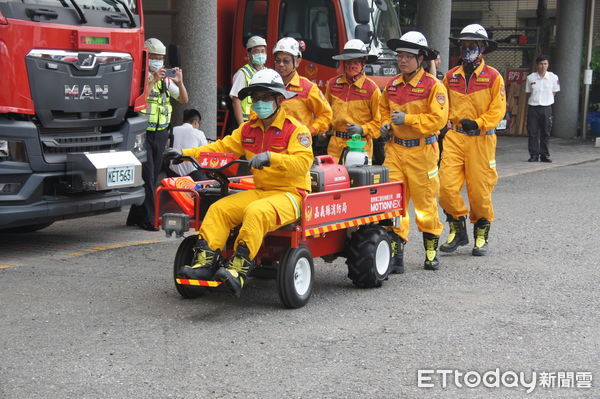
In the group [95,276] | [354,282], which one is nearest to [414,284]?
[354,282]

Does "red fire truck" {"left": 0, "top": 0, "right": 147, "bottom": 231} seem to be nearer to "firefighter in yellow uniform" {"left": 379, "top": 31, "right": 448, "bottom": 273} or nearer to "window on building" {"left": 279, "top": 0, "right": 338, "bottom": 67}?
"firefighter in yellow uniform" {"left": 379, "top": 31, "right": 448, "bottom": 273}

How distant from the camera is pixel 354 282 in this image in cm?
823

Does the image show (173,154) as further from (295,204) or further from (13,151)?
(13,151)

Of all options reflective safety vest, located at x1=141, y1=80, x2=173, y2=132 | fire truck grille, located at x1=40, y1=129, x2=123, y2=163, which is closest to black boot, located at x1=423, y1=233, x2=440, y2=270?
fire truck grille, located at x1=40, y1=129, x2=123, y2=163

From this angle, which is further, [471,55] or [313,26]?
[313,26]

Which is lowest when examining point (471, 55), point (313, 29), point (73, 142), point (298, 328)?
point (298, 328)

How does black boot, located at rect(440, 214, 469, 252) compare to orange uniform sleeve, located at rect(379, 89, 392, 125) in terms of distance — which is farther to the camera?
black boot, located at rect(440, 214, 469, 252)

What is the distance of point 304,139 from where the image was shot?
756 centimetres

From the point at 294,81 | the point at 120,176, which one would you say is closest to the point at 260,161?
the point at 294,81

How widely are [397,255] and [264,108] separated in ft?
6.66

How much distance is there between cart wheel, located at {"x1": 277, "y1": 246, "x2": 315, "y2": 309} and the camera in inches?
288

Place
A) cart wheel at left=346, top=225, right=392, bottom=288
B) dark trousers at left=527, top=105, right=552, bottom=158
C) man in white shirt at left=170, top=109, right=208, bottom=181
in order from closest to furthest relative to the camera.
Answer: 1. cart wheel at left=346, top=225, right=392, bottom=288
2. man in white shirt at left=170, top=109, right=208, bottom=181
3. dark trousers at left=527, top=105, right=552, bottom=158

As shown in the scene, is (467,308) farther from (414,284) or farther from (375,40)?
(375,40)

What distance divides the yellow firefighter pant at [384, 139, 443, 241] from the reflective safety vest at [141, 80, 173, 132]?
299 cm
